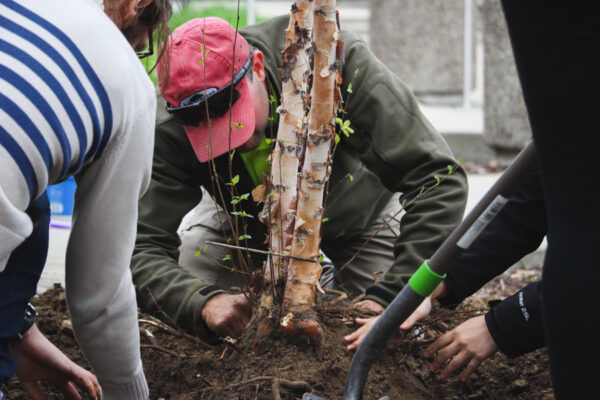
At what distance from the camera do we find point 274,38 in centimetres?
291

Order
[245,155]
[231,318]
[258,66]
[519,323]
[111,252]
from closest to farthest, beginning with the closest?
[111,252] < [519,323] < [231,318] < [258,66] < [245,155]

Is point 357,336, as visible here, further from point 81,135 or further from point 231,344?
point 81,135

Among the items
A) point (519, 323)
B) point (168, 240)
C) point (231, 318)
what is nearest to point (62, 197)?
point (168, 240)

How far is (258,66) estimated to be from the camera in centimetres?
272

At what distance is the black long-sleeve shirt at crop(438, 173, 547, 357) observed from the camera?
2.10 metres

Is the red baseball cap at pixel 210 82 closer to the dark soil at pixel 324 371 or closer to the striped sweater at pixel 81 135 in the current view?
the dark soil at pixel 324 371

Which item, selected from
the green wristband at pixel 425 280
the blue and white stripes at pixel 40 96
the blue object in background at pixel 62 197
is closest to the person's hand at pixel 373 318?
the green wristband at pixel 425 280

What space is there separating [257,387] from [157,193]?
1.19 meters

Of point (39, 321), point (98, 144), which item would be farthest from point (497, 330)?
point (39, 321)

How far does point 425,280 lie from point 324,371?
54cm

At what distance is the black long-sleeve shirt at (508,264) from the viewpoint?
6.88ft

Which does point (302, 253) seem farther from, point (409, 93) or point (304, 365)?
point (409, 93)

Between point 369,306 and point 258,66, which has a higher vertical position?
point 258,66

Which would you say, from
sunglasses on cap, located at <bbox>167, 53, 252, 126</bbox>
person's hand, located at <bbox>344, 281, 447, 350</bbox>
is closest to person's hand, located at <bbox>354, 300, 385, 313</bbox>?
person's hand, located at <bbox>344, 281, 447, 350</bbox>
